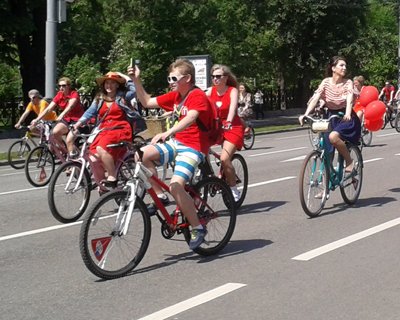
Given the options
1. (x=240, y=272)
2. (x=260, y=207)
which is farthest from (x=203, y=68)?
(x=240, y=272)

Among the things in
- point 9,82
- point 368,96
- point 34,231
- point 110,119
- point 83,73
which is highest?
point 83,73

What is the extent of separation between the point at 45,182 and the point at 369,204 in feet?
18.9

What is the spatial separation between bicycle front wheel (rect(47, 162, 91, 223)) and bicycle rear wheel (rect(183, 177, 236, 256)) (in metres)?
2.56

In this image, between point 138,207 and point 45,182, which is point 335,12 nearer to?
point 45,182

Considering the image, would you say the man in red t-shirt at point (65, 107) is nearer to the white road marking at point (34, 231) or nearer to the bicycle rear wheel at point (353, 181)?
the white road marking at point (34, 231)

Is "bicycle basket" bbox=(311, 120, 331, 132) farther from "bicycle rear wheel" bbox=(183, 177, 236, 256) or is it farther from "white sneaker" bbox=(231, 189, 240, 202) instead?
"bicycle rear wheel" bbox=(183, 177, 236, 256)

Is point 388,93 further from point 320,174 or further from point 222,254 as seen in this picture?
point 222,254

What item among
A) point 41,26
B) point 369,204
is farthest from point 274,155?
point 41,26

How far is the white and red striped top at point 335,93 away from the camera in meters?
9.46

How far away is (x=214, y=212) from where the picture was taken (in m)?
7.08

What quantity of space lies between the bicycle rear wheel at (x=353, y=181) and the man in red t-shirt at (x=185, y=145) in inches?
133

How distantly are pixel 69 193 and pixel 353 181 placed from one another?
355 cm

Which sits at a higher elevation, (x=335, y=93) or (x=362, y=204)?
(x=335, y=93)

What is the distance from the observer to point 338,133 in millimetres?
9414
